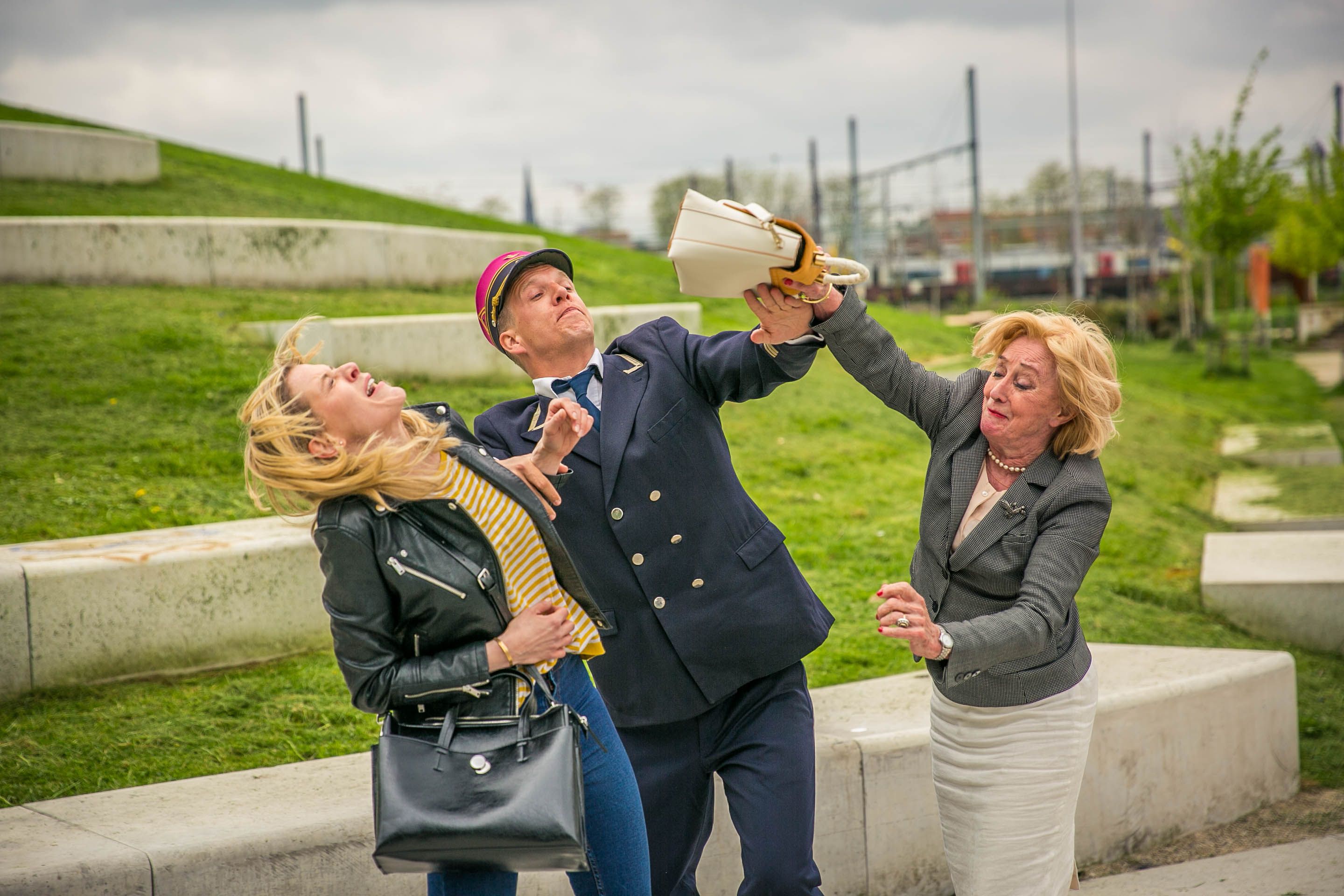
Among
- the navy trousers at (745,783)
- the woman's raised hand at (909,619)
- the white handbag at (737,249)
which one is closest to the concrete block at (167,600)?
the navy trousers at (745,783)

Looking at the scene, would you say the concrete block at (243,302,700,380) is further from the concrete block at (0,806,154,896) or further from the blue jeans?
the blue jeans

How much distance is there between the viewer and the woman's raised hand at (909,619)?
2254mm

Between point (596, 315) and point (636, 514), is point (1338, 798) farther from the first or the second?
point (596, 315)

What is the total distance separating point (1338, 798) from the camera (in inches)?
180

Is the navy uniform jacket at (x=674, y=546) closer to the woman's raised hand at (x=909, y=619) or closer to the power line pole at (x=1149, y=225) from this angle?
the woman's raised hand at (x=909, y=619)

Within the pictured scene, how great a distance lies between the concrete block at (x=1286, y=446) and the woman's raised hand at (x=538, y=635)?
10.9 meters

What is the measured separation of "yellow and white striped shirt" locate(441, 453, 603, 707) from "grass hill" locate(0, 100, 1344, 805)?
0.50 metres

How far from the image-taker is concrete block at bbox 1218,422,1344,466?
11.6 metres

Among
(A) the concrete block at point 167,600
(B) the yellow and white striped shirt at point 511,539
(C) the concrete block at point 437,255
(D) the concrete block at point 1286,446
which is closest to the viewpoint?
(B) the yellow and white striped shirt at point 511,539

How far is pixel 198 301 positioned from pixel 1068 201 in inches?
2017

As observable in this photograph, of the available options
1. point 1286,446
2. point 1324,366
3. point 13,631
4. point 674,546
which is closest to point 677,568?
point 674,546

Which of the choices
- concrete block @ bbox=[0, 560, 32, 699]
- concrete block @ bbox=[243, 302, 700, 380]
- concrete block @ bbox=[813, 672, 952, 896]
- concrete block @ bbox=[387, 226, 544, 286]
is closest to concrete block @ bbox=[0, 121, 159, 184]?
concrete block @ bbox=[387, 226, 544, 286]

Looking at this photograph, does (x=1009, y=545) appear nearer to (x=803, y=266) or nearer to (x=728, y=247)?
(x=803, y=266)

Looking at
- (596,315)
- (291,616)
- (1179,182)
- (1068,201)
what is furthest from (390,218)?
(1068,201)
